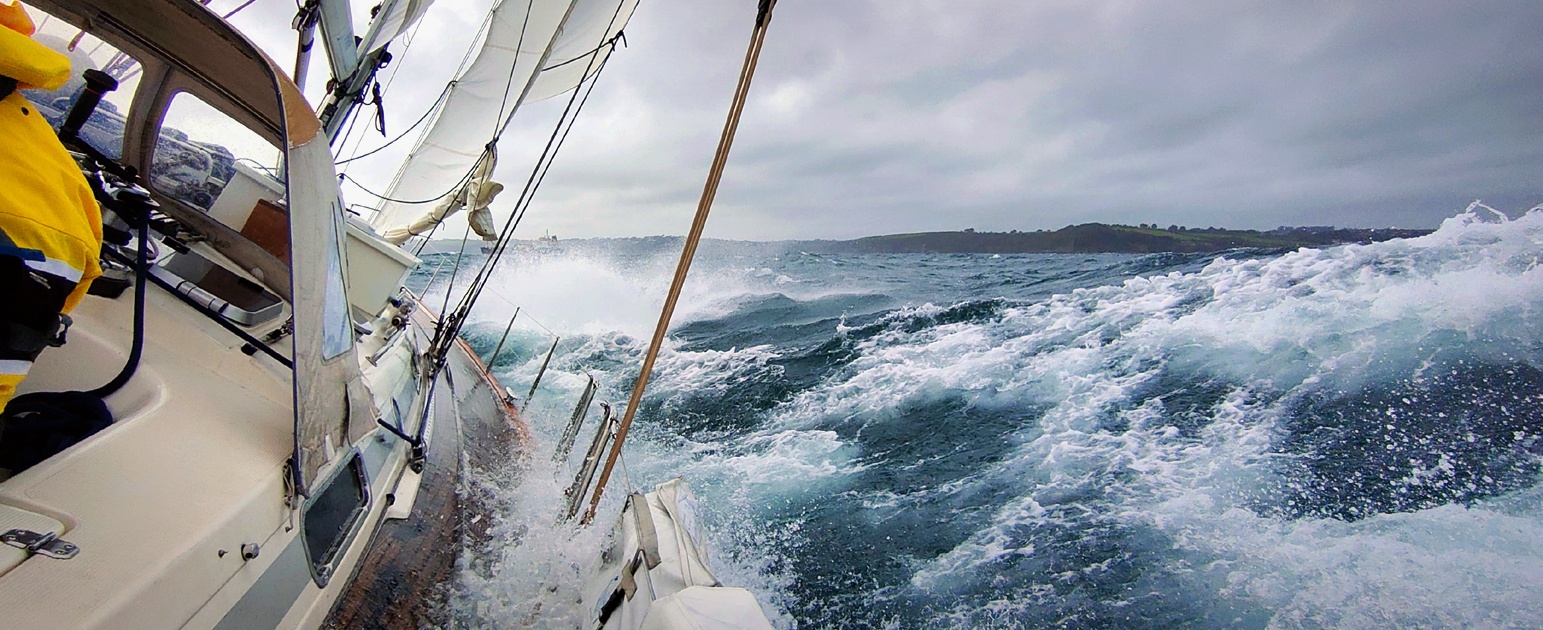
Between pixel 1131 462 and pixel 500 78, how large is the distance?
8.15 metres

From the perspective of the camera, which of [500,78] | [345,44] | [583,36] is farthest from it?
[500,78]

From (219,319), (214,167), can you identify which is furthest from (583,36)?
(219,319)

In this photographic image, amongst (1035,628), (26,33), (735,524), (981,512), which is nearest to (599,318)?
(735,524)

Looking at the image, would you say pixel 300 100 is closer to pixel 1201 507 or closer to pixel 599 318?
pixel 1201 507

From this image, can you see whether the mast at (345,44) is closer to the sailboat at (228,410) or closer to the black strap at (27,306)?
the sailboat at (228,410)

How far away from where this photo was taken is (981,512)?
551 centimetres

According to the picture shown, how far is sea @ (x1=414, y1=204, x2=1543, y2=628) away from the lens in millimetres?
4109

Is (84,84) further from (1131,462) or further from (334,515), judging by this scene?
(1131,462)

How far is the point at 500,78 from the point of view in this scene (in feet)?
24.9

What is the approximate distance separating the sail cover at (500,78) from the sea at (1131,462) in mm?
3342

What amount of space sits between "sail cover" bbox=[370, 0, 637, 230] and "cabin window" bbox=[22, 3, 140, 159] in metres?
3.23

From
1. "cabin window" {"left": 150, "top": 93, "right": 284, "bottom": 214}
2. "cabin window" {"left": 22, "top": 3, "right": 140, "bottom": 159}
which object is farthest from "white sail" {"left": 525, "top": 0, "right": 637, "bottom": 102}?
"cabin window" {"left": 22, "top": 3, "right": 140, "bottom": 159}

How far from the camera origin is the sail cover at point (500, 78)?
658 centimetres

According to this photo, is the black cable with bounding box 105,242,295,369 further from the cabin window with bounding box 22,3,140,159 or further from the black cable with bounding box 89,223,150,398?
the cabin window with bounding box 22,3,140,159
